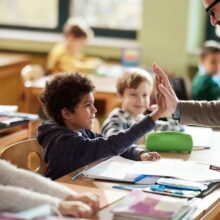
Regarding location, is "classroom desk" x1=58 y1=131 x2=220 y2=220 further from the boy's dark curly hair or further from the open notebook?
the open notebook

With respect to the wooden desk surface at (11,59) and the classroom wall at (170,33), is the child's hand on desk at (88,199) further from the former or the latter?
the classroom wall at (170,33)

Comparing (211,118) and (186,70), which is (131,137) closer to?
(211,118)

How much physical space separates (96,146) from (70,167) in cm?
13

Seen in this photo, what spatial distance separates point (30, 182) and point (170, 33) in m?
4.39

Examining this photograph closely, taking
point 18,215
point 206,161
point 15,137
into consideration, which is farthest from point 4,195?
point 15,137

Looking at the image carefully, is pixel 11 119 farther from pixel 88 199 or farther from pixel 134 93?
pixel 88 199

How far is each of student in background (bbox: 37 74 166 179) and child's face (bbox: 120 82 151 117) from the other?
0.60 meters

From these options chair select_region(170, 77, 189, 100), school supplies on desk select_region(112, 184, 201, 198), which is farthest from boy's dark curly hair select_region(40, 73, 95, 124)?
chair select_region(170, 77, 189, 100)

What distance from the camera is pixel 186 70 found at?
626 cm

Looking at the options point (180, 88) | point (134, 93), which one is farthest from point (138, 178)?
point (180, 88)

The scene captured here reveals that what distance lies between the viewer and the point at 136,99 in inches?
135

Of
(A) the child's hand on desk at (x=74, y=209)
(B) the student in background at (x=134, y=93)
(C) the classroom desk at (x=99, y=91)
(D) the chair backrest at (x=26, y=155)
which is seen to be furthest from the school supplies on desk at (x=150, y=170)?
(C) the classroom desk at (x=99, y=91)

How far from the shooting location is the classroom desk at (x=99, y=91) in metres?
4.86

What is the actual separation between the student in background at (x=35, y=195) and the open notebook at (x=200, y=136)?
3.82 ft
